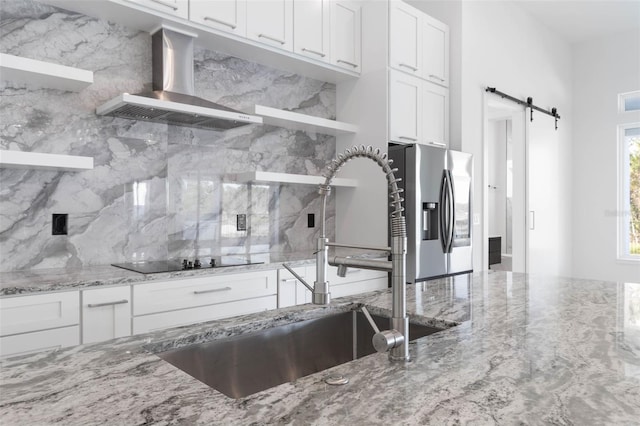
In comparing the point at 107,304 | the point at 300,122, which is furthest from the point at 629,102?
the point at 107,304

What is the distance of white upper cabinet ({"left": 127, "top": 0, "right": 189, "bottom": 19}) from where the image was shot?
252cm

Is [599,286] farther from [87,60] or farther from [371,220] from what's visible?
[87,60]

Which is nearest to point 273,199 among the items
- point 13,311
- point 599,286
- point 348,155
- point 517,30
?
point 13,311

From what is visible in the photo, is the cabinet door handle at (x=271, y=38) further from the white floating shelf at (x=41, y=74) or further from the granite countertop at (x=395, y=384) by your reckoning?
the granite countertop at (x=395, y=384)

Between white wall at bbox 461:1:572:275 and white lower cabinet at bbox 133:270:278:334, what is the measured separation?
2.31 m

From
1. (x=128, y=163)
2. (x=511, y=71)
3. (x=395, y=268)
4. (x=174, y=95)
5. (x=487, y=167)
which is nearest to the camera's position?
(x=395, y=268)

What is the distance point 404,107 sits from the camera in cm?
369

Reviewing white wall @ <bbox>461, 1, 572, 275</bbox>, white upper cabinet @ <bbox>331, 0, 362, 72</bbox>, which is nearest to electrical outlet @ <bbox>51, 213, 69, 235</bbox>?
white upper cabinet @ <bbox>331, 0, 362, 72</bbox>

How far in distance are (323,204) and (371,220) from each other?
2.55 metres

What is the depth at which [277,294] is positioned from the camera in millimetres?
2744

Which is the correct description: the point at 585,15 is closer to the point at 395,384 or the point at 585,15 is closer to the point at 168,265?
the point at 168,265

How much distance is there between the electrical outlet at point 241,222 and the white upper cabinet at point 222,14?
1.23 metres

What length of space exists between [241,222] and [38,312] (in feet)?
5.13

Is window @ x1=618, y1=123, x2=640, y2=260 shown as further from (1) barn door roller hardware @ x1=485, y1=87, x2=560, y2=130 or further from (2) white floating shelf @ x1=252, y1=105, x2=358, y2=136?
(2) white floating shelf @ x1=252, y1=105, x2=358, y2=136
